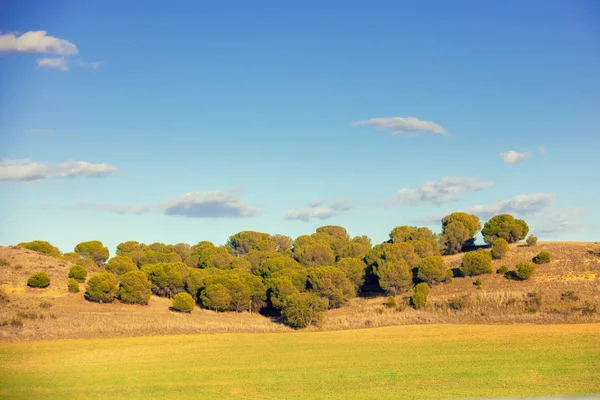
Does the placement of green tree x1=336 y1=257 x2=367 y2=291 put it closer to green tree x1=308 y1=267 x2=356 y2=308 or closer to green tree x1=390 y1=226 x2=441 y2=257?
green tree x1=308 y1=267 x2=356 y2=308

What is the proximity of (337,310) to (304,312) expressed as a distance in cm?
1943

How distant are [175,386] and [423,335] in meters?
26.5

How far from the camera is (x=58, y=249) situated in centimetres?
11356

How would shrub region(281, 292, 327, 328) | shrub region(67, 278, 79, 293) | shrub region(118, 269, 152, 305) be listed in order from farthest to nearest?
shrub region(118, 269, 152, 305) < shrub region(67, 278, 79, 293) < shrub region(281, 292, 327, 328)

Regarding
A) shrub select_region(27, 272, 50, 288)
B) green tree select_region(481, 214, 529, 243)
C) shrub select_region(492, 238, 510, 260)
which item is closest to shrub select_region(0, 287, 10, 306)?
shrub select_region(27, 272, 50, 288)

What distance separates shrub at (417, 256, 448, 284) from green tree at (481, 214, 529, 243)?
74.9 ft

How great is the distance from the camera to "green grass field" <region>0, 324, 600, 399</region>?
30266 mm

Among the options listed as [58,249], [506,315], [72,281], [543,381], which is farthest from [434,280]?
[58,249]

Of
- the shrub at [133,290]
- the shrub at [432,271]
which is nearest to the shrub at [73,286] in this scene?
the shrub at [133,290]

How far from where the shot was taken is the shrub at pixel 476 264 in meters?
86.1

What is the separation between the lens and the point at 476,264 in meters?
86.4

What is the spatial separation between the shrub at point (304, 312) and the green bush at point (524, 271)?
31.1m

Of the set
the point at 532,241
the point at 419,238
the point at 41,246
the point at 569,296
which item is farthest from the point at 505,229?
the point at 41,246

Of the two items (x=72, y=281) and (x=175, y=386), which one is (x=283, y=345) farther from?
(x=72, y=281)
